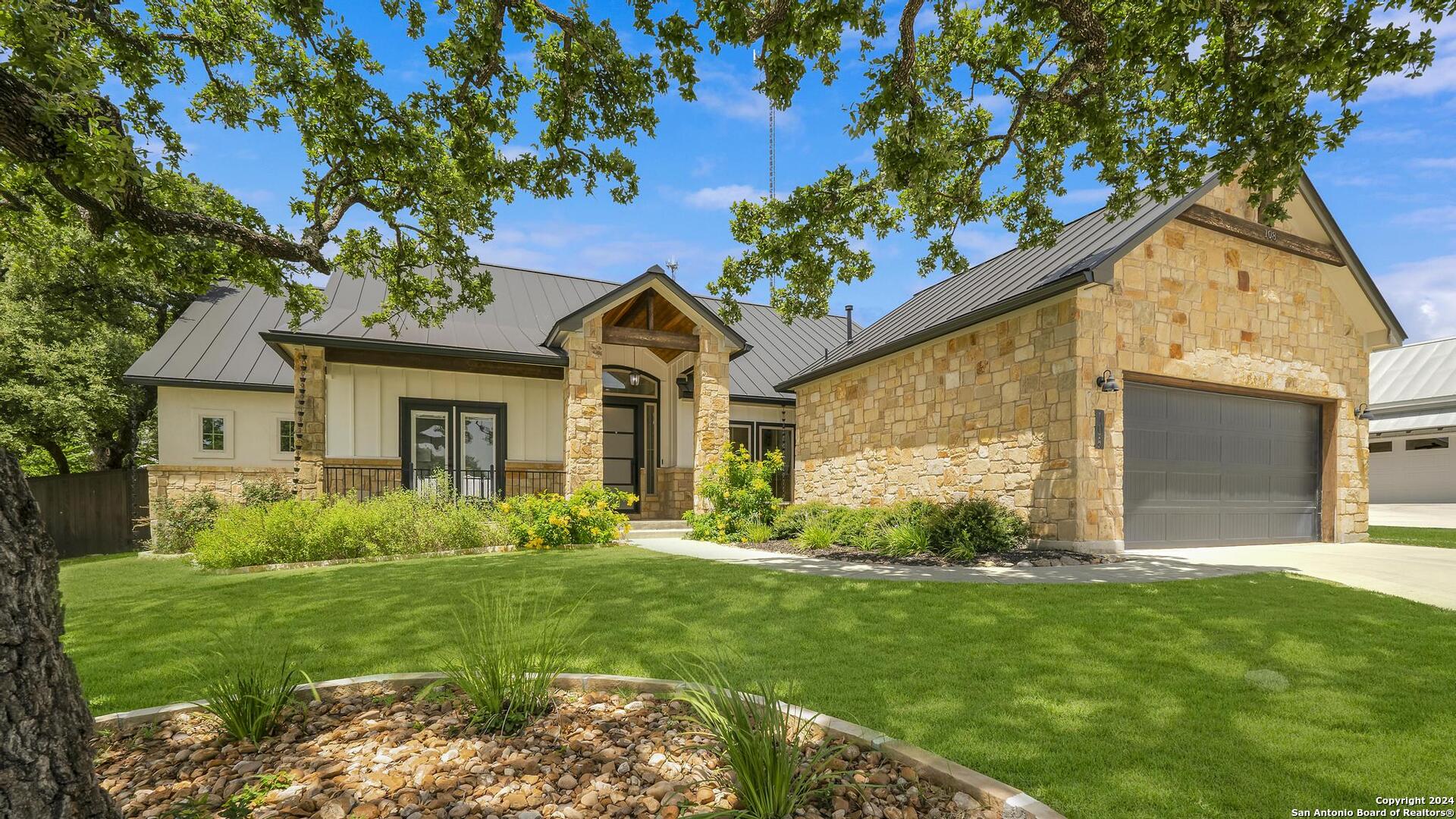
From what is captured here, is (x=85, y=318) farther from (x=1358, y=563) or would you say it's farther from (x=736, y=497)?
(x=1358, y=563)

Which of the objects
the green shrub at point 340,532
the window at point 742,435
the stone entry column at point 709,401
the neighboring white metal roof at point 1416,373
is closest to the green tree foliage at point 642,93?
the green shrub at point 340,532

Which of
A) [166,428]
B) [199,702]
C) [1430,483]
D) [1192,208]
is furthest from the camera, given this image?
[1430,483]

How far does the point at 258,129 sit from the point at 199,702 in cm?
741

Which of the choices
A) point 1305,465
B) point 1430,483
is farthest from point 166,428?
point 1430,483

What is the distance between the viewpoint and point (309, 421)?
39.4 feet

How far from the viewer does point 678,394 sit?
15.5 metres

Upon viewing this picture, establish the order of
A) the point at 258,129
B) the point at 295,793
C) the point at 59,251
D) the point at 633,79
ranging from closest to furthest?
the point at 295,793 < the point at 633,79 < the point at 258,129 < the point at 59,251

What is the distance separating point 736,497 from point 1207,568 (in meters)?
7.26

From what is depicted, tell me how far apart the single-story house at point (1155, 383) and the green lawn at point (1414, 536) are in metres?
0.77

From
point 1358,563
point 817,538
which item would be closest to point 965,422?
point 817,538

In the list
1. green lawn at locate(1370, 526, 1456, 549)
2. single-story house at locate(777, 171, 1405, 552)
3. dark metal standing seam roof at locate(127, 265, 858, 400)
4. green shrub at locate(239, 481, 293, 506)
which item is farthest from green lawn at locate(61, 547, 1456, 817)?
green lawn at locate(1370, 526, 1456, 549)

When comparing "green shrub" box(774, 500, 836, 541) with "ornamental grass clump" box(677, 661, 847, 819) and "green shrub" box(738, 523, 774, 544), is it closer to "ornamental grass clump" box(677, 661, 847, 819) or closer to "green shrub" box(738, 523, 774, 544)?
"green shrub" box(738, 523, 774, 544)

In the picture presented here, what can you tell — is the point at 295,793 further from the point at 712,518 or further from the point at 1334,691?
the point at 712,518

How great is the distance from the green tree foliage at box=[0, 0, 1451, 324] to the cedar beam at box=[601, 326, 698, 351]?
417 cm
